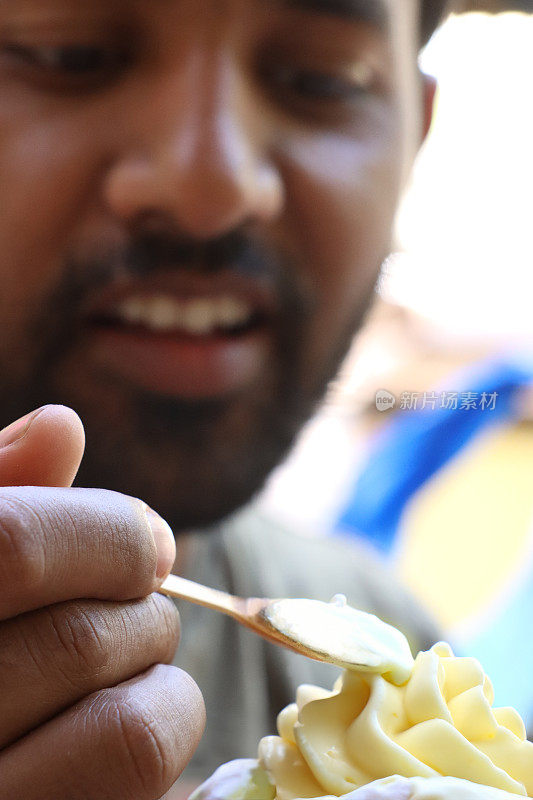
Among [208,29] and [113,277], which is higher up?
[208,29]

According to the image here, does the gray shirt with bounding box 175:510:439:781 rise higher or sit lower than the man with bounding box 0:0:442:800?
lower

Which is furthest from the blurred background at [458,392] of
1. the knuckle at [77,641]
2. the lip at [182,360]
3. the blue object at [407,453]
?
the knuckle at [77,641]

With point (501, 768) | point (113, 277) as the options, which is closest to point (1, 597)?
point (501, 768)

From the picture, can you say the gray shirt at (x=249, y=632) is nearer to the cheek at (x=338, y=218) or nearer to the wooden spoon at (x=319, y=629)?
the cheek at (x=338, y=218)

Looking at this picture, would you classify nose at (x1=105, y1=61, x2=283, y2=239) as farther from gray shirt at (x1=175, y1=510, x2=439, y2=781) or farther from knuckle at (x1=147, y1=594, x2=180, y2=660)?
knuckle at (x1=147, y1=594, x2=180, y2=660)

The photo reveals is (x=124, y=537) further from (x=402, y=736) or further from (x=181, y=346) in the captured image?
(x=181, y=346)

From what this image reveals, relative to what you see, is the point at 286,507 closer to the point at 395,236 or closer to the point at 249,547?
the point at 249,547

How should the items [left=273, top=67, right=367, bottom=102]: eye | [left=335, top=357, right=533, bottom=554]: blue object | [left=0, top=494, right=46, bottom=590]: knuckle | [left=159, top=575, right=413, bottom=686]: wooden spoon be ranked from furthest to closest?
1. [left=335, top=357, right=533, bottom=554]: blue object
2. [left=273, top=67, right=367, bottom=102]: eye
3. [left=159, top=575, right=413, bottom=686]: wooden spoon
4. [left=0, top=494, right=46, bottom=590]: knuckle

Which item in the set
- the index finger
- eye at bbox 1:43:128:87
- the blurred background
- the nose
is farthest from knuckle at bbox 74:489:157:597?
the blurred background
